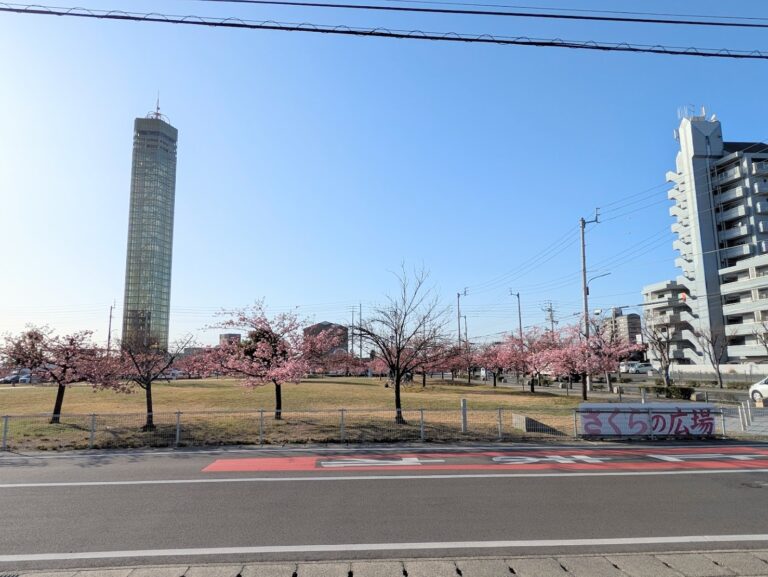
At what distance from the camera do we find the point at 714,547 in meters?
5.67

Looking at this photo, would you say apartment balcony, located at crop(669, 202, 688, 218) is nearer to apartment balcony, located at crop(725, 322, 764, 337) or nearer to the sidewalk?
apartment balcony, located at crop(725, 322, 764, 337)

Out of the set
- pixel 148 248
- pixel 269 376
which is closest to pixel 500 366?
pixel 269 376

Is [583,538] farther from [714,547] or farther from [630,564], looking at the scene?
[714,547]

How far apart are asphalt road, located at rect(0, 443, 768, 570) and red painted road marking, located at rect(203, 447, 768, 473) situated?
0.16ft

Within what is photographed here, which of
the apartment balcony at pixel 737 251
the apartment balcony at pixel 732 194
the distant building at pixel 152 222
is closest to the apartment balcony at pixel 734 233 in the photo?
the apartment balcony at pixel 737 251

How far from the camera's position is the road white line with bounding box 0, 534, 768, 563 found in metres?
5.51

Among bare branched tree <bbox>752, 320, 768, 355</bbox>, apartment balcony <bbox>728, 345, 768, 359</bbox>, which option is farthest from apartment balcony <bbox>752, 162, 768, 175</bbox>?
apartment balcony <bbox>728, 345, 768, 359</bbox>

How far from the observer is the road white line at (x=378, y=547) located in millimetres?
5512

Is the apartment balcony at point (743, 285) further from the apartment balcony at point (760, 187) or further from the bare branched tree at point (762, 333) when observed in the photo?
the apartment balcony at point (760, 187)

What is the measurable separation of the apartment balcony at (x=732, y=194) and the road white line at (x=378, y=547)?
237 ft

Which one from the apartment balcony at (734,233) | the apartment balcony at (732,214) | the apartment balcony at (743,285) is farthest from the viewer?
the apartment balcony at (732,214)

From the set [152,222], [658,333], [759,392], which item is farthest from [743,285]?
[152,222]

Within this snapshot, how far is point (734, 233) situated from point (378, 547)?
248ft

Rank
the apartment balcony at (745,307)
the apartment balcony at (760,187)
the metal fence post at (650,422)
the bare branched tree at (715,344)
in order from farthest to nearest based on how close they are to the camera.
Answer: the apartment balcony at (760,187) < the bare branched tree at (715,344) < the apartment balcony at (745,307) < the metal fence post at (650,422)
